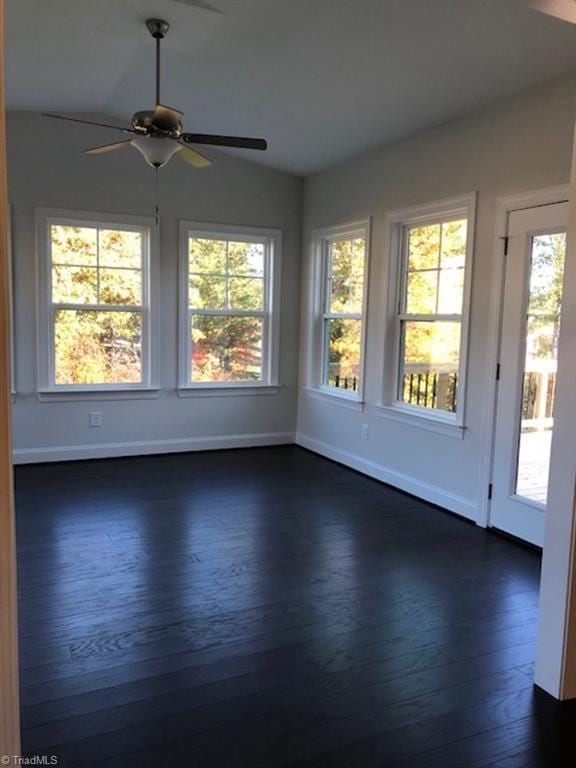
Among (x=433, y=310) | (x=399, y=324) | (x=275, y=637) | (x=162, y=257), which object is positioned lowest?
(x=275, y=637)

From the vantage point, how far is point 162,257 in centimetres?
552

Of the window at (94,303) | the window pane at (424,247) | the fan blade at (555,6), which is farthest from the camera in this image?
the window at (94,303)

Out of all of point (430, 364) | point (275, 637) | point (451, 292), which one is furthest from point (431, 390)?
point (275, 637)

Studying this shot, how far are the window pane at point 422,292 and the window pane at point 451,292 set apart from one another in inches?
2.8

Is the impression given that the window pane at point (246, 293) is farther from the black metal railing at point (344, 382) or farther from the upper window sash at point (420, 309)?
the upper window sash at point (420, 309)

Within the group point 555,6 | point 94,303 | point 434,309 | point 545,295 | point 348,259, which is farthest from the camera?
point 348,259

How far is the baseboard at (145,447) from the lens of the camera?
17.2ft

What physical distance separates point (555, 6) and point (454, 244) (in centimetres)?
242

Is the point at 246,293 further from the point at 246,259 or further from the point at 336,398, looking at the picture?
the point at 336,398

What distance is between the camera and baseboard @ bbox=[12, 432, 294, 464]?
5.25 m

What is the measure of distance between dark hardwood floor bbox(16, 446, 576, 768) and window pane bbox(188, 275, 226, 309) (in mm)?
2168

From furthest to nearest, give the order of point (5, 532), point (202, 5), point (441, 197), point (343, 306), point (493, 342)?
point (343, 306)
point (441, 197)
point (493, 342)
point (202, 5)
point (5, 532)

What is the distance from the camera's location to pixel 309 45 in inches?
135

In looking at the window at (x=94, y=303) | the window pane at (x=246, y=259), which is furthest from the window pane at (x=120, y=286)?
the window pane at (x=246, y=259)
